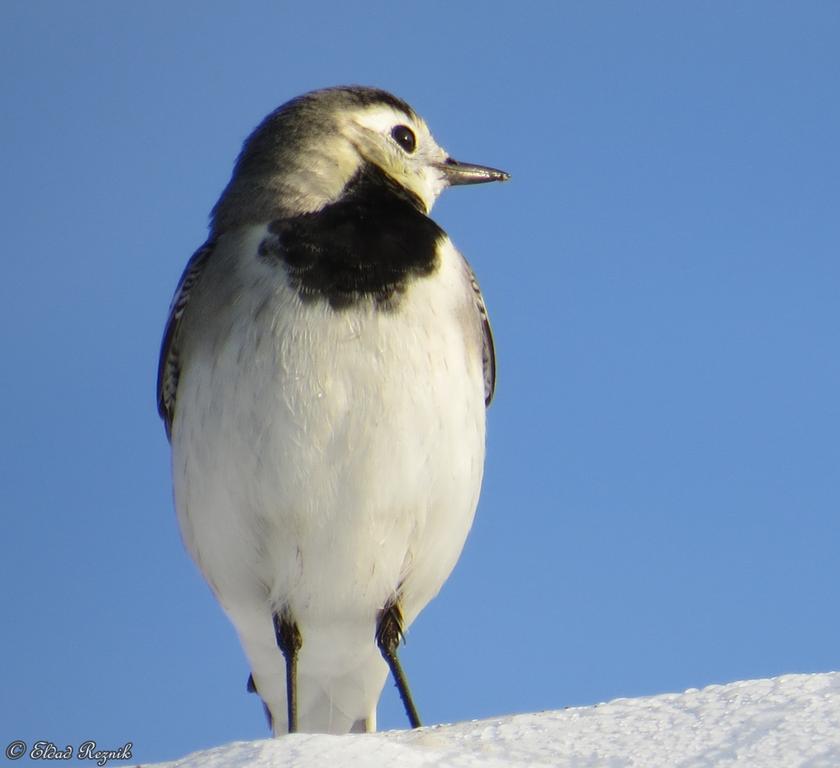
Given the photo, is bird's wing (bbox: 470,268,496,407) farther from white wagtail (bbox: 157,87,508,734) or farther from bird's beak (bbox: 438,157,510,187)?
bird's beak (bbox: 438,157,510,187)

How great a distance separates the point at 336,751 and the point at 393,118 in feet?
14.1

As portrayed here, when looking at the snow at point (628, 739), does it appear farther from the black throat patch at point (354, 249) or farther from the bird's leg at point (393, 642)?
the black throat patch at point (354, 249)

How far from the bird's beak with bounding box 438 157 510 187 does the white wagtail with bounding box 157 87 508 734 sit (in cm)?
55

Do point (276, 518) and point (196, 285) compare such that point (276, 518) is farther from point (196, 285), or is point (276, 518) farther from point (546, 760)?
point (546, 760)

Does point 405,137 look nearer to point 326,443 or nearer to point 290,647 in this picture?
point 326,443

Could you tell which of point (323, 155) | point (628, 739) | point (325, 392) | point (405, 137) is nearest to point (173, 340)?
point (323, 155)

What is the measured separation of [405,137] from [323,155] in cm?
75

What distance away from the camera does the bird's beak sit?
8688 millimetres

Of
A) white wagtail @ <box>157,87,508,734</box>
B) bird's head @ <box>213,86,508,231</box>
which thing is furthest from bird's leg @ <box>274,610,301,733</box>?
bird's head @ <box>213,86,508,231</box>

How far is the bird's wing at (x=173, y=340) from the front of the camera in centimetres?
774

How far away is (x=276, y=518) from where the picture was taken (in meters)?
7.13

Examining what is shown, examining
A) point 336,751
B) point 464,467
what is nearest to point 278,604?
point 464,467

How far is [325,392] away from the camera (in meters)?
6.90

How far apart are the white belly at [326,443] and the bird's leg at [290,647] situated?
0.07 meters
